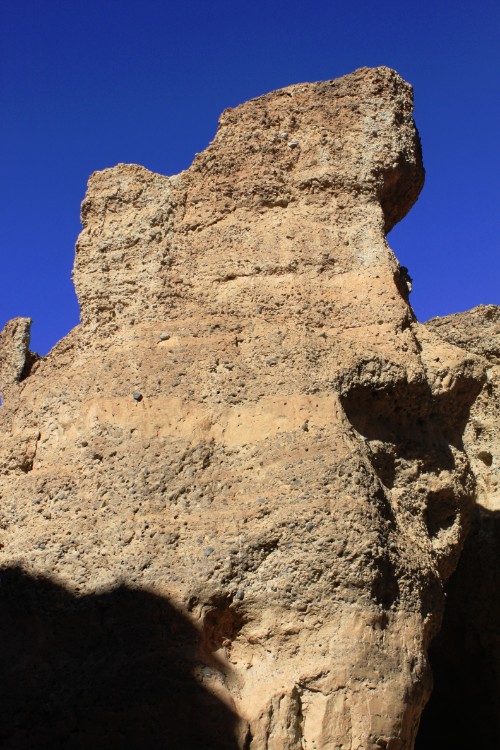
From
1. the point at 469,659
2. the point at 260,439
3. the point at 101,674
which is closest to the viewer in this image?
the point at 101,674

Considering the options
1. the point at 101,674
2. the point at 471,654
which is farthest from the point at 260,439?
the point at 471,654

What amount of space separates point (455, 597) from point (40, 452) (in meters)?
3.79

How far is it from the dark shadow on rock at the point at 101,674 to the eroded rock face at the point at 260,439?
0.5 inches

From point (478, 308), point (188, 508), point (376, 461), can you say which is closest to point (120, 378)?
point (188, 508)

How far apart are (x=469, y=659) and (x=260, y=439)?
3.50m

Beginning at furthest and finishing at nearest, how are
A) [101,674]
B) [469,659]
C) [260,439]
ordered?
[469,659]
[260,439]
[101,674]

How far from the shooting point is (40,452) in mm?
3916

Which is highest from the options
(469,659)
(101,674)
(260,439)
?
(260,439)

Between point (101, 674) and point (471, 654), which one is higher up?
point (471, 654)

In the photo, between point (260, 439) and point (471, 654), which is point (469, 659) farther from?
point (260, 439)

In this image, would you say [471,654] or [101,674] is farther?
[471,654]

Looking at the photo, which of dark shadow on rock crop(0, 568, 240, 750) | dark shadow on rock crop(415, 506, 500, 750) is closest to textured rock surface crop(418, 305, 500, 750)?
dark shadow on rock crop(415, 506, 500, 750)

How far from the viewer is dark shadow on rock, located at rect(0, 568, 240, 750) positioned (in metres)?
3.01

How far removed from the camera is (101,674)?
315cm
